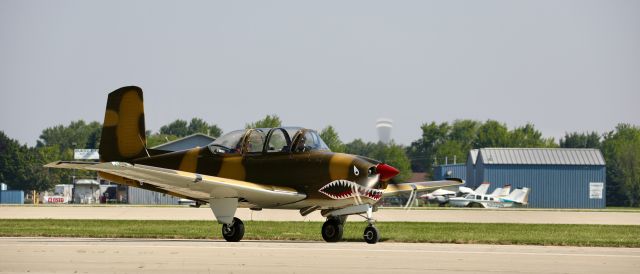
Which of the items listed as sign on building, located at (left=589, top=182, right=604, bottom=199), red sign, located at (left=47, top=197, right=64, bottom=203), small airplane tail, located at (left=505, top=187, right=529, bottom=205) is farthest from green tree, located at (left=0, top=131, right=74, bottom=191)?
sign on building, located at (left=589, top=182, right=604, bottom=199)

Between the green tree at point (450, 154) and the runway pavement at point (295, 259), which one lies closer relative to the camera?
the runway pavement at point (295, 259)

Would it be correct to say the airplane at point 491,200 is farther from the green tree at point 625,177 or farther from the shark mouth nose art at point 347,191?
the shark mouth nose art at point 347,191

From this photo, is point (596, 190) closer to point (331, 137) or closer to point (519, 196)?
point (519, 196)

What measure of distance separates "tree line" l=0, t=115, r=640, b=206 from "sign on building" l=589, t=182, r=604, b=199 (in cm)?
3450

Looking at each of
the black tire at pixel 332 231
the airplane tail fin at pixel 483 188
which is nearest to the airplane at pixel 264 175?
the black tire at pixel 332 231

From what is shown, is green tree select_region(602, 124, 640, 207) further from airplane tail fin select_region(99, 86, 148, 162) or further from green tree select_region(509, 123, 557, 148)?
airplane tail fin select_region(99, 86, 148, 162)

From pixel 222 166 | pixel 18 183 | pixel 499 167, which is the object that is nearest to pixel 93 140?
pixel 18 183

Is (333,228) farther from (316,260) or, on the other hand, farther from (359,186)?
(316,260)

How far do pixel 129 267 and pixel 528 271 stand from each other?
18.8 ft

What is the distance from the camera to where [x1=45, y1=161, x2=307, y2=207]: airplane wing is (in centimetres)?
1839

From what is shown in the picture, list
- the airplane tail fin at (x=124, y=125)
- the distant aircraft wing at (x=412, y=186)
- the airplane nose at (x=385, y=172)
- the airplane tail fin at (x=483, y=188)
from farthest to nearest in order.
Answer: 1. the airplane tail fin at (x=483, y=188)
2. the airplane tail fin at (x=124, y=125)
3. the distant aircraft wing at (x=412, y=186)
4. the airplane nose at (x=385, y=172)

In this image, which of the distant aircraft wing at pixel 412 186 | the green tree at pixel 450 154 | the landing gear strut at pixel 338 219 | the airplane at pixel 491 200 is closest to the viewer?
the landing gear strut at pixel 338 219

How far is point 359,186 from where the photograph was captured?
20.3 metres

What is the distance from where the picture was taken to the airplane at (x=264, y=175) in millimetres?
20250
